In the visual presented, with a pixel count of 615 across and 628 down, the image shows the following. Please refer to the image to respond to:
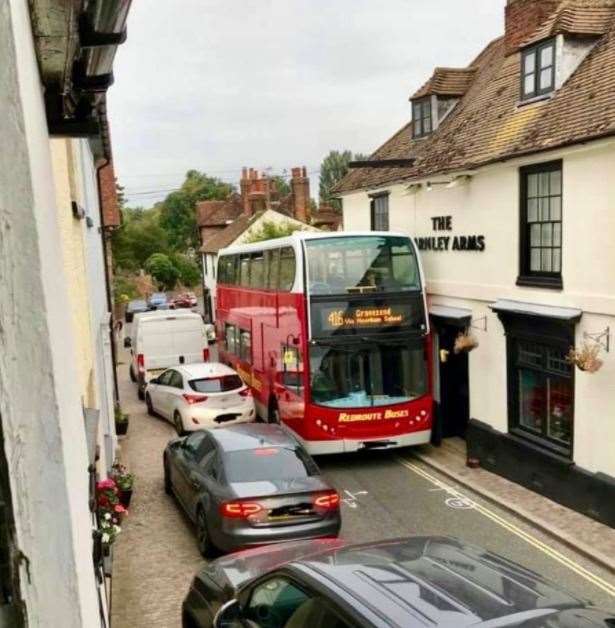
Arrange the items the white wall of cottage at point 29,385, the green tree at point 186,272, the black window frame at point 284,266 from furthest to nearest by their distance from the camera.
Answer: the green tree at point 186,272, the black window frame at point 284,266, the white wall of cottage at point 29,385

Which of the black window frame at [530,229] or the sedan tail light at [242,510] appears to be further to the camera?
the black window frame at [530,229]

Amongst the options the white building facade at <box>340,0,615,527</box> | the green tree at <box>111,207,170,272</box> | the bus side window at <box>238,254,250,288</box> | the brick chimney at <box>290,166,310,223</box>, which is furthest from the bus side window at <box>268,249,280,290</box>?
the green tree at <box>111,207,170,272</box>

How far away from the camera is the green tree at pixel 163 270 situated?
6794cm

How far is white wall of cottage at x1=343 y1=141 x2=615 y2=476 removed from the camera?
1049 cm

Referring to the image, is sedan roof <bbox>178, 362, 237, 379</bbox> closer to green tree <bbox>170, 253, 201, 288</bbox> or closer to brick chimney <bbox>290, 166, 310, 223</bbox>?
brick chimney <bbox>290, 166, 310, 223</bbox>

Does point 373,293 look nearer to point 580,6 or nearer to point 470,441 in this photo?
point 470,441

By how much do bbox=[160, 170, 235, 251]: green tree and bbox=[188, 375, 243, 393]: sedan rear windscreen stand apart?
72.8m

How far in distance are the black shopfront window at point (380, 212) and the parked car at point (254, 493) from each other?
9108mm

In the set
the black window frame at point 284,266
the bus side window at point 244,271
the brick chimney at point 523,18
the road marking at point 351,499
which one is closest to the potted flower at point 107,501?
the road marking at point 351,499

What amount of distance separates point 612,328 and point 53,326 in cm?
1001

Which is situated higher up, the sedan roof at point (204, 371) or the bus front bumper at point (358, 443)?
the sedan roof at point (204, 371)

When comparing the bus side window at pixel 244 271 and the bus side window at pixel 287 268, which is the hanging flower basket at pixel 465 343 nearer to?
the bus side window at pixel 287 268

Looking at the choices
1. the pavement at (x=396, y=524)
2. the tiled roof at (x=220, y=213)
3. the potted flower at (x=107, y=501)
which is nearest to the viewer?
the potted flower at (x=107, y=501)

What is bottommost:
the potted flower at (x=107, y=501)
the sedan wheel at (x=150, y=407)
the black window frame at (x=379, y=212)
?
the sedan wheel at (x=150, y=407)
